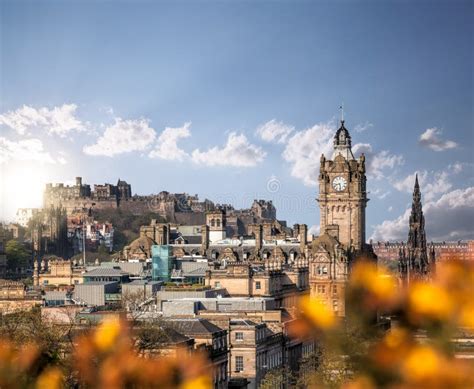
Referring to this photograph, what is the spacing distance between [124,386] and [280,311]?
70406 mm

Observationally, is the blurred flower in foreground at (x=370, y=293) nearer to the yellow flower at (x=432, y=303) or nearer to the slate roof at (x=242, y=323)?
the yellow flower at (x=432, y=303)

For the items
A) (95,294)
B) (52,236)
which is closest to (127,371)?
(95,294)

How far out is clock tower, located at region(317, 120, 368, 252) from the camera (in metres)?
117

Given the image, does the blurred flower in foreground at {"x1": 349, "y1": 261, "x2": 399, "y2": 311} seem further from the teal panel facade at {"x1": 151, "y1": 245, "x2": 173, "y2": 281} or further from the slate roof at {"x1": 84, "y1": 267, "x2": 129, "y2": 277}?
the teal panel facade at {"x1": 151, "y1": 245, "x2": 173, "y2": 281}

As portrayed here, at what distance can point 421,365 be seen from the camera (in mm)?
6996

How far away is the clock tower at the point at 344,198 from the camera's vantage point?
4592 inches

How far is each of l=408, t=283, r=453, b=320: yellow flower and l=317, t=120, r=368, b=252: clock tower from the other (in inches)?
4292

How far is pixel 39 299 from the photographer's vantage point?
83.9 m

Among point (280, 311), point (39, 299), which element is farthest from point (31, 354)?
point (39, 299)

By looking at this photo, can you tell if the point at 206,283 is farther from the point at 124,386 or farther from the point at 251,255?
the point at 124,386

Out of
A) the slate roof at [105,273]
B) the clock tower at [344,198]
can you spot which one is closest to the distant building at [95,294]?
the slate roof at [105,273]

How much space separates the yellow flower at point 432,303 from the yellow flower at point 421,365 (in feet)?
0.83

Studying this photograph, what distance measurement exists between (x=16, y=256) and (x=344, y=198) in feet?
203

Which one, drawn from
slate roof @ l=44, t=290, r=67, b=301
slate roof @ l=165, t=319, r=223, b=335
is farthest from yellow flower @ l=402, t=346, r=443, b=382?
slate roof @ l=44, t=290, r=67, b=301
